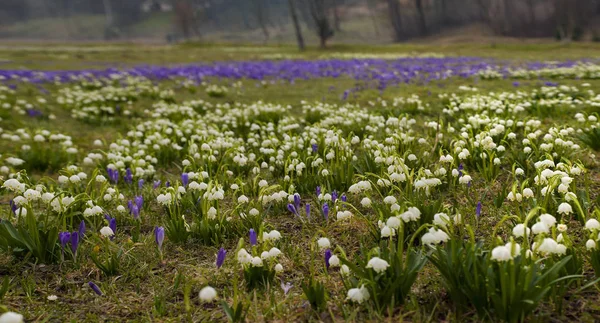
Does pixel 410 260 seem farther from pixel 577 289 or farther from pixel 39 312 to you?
pixel 39 312

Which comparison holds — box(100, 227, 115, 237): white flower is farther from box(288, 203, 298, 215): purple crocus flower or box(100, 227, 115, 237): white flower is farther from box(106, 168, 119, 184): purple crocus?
box(106, 168, 119, 184): purple crocus

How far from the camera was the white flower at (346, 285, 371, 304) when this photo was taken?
279 cm

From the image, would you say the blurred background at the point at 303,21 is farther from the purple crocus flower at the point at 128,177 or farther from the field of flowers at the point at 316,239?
the field of flowers at the point at 316,239

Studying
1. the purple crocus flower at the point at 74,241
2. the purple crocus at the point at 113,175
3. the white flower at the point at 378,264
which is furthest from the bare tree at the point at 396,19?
the white flower at the point at 378,264

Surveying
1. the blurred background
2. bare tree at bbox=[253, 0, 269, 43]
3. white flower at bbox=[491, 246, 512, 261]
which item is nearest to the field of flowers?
white flower at bbox=[491, 246, 512, 261]

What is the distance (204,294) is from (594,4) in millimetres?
73140

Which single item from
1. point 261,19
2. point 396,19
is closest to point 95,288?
point 396,19

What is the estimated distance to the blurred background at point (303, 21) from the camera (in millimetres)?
58569

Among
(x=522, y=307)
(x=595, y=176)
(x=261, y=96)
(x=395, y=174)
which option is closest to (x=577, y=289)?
(x=522, y=307)

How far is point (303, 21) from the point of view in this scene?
5453 inches

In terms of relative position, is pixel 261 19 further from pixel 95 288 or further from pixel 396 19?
pixel 95 288

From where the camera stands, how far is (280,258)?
385 cm

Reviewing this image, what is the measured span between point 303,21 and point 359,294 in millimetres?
143613

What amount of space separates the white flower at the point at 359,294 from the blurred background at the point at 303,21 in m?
44.8
